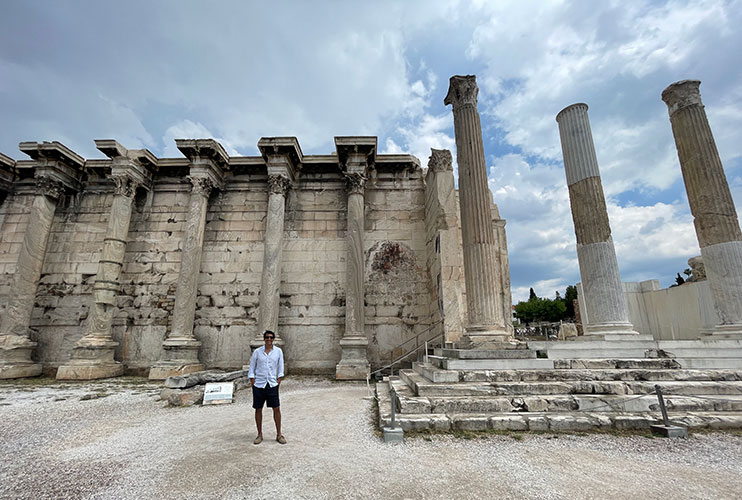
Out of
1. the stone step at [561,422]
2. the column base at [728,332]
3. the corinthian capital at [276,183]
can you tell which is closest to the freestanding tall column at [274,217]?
the corinthian capital at [276,183]

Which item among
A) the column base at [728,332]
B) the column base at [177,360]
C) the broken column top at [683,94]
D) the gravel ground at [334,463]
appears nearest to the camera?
the gravel ground at [334,463]

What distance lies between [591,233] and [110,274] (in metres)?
14.3

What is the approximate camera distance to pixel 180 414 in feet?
18.5

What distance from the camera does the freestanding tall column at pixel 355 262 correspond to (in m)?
9.38

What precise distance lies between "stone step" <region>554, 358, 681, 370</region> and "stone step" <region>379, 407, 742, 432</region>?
4.51 ft

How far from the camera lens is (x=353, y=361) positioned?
9.38 m

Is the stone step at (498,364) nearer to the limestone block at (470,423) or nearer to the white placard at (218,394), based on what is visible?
the limestone block at (470,423)

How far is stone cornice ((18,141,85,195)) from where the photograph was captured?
1129 cm

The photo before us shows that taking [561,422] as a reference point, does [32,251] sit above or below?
above

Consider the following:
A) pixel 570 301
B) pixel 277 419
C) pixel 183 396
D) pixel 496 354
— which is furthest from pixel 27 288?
pixel 570 301

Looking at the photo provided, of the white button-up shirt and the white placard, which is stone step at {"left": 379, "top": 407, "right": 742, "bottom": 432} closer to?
the white button-up shirt

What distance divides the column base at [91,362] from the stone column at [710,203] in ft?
54.5

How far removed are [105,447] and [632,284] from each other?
18.8m

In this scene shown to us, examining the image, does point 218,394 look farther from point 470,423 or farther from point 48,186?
point 48,186
